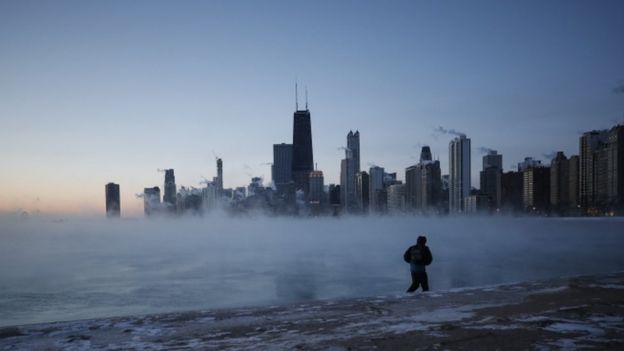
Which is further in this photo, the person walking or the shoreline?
the person walking

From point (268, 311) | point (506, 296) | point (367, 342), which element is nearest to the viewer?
point (367, 342)

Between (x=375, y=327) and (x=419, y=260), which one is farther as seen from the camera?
(x=419, y=260)

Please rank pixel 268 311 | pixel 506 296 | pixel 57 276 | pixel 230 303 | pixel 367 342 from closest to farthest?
pixel 367 342 < pixel 268 311 < pixel 506 296 < pixel 230 303 < pixel 57 276

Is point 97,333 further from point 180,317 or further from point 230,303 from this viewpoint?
point 230,303

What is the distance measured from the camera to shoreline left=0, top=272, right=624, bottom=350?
8055 millimetres

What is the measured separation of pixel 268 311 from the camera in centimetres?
1173

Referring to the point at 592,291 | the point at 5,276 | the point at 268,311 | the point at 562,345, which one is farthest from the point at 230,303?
the point at 5,276

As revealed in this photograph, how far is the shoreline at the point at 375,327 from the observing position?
805cm

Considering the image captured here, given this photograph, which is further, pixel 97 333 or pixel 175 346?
pixel 97 333

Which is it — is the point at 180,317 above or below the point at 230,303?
above

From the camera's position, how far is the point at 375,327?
920 centimetres

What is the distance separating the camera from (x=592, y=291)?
13.2 m

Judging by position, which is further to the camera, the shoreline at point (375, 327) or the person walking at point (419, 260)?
the person walking at point (419, 260)

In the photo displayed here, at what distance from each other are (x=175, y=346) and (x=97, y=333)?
7.88 feet
